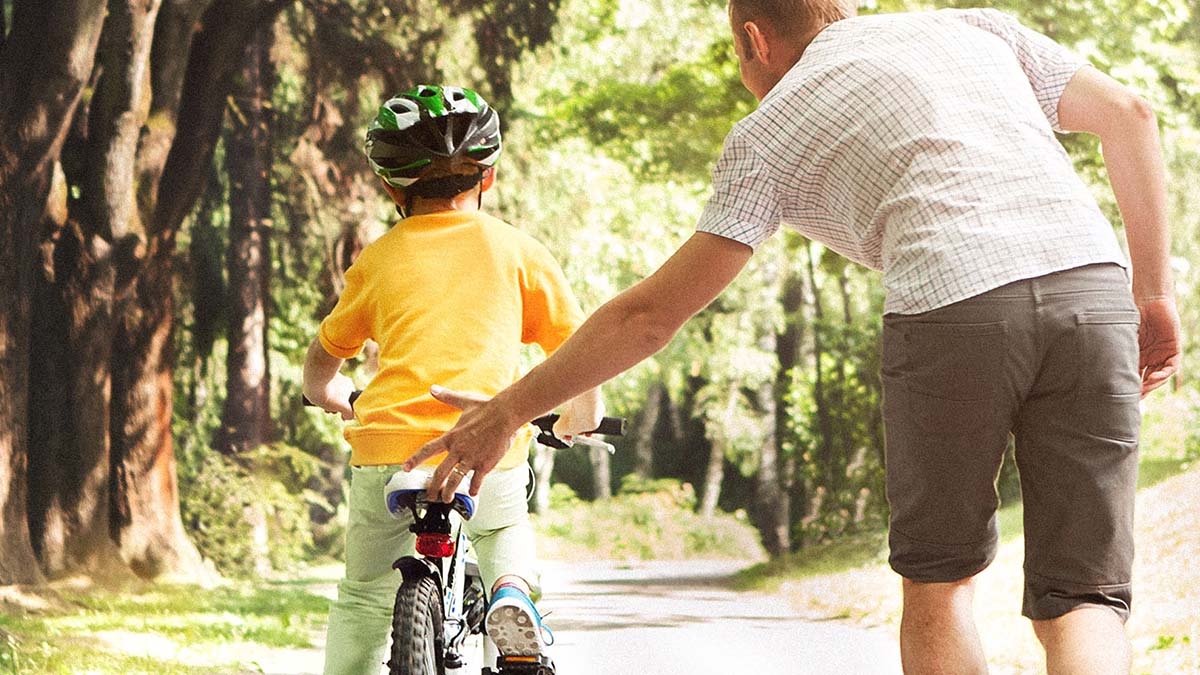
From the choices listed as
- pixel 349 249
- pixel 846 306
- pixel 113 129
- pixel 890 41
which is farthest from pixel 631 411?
pixel 890 41

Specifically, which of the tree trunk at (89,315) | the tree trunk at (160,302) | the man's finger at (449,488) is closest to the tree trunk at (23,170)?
the tree trunk at (89,315)

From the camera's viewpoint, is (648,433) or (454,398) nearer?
(454,398)

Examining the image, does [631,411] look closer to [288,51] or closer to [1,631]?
[288,51]

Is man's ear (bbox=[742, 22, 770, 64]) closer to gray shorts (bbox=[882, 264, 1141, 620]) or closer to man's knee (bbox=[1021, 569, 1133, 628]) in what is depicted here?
gray shorts (bbox=[882, 264, 1141, 620])

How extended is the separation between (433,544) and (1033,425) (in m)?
0.83

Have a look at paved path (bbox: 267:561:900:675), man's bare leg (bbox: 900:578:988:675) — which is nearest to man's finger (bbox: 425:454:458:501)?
man's bare leg (bbox: 900:578:988:675)

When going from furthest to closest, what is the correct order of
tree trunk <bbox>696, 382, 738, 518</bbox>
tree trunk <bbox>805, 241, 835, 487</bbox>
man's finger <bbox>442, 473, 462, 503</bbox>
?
tree trunk <bbox>696, 382, 738, 518</bbox> < tree trunk <bbox>805, 241, 835, 487</bbox> < man's finger <bbox>442, 473, 462, 503</bbox>

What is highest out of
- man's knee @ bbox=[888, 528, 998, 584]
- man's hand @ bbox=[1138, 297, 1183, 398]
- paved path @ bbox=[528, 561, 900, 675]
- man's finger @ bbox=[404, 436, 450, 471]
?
man's hand @ bbox=[1138, 297, 1183, 398]

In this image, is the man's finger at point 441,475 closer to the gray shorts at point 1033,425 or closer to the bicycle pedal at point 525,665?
the bicycle pedal at point 525,665

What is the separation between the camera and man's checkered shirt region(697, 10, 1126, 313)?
4.78 ft

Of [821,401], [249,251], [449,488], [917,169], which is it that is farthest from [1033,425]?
[821,401]

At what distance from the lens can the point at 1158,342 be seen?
5.45 feet

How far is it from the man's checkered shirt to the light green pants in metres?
0.70

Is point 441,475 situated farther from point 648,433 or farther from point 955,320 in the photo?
point 648,433
